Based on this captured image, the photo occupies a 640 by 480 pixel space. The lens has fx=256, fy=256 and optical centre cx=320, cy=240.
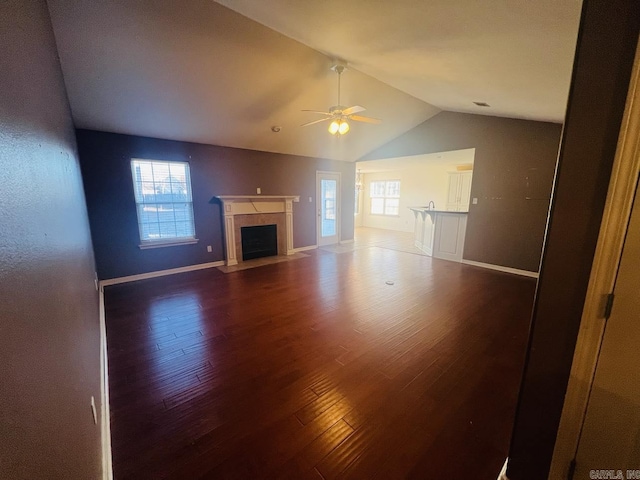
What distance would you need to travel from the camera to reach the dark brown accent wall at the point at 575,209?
915 millimetres

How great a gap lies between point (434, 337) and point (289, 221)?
4250 mm

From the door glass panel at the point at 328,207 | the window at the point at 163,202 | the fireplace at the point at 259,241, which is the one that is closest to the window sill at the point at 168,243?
the window at the point at 163,202

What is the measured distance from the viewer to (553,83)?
8.54ft

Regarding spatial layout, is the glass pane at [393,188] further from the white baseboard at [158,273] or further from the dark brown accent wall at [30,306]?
the dark brown accent wall at [30,306]

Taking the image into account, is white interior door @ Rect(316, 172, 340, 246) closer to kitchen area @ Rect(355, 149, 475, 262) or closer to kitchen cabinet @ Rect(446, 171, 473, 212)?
kitchen area @ Rect(355, 149, 475, 262)

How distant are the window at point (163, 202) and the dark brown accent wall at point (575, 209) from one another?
203 inches

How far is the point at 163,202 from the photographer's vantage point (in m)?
4.61

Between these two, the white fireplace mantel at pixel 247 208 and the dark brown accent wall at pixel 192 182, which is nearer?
the dark brown accent wall at pixel 192 182

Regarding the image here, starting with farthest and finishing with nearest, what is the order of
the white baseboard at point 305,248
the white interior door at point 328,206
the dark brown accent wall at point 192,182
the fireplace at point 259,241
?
the white interior door at point 328,206 → the white baseboard at point 305,248 → the fireplace at point 259,241 → the dark brown accent wall at point 192,182

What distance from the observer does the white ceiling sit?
1952mm

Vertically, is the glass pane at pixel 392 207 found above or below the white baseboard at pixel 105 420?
above

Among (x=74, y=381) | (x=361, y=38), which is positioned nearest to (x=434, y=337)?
(x=74, y=381)

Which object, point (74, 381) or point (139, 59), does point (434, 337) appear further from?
point (139, 59)

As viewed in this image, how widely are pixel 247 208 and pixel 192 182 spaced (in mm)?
1150
